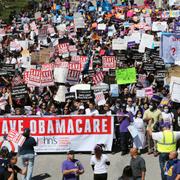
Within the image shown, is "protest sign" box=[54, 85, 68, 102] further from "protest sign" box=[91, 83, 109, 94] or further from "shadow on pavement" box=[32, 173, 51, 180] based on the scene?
"shadow on pavement" box=[32, 173, 51, 180]

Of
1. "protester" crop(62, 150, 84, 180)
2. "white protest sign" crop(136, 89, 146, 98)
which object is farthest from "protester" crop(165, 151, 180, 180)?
"white protest sign" crop(136, 89, 146, 98)

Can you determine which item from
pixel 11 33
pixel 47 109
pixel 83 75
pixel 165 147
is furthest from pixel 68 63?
pixel 11 33

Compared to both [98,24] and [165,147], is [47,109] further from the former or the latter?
[98,24]

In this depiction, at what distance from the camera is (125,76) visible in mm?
19969

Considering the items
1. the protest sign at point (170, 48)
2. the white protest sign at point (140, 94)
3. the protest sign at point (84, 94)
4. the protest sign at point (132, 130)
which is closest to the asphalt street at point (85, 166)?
the protest sign at point (132, 130)

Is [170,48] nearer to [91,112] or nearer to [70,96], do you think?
[70,96]

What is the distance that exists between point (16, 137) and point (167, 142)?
12.1 feet

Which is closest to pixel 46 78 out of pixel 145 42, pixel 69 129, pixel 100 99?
pixel 100 99

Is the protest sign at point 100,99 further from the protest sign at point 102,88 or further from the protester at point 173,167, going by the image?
the protester at point 173,167

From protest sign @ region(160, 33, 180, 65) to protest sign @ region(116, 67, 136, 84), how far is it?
412cm

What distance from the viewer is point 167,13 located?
119 ft

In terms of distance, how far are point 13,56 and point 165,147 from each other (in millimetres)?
13178

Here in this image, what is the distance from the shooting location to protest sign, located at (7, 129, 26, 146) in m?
15.1

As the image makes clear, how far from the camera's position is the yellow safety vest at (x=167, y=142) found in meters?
14.0
